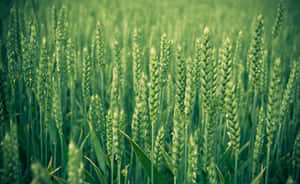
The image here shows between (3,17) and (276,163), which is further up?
(3,17)

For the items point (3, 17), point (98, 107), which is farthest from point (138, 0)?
point (98, 107)

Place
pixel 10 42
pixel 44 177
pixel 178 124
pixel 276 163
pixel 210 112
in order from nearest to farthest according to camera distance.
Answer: pixel 44 177 < pixel 178 124 < pixel 210 112 < pixel 10 42 < pixel 276 163

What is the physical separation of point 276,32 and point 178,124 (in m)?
1.34

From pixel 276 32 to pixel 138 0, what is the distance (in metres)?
5.73

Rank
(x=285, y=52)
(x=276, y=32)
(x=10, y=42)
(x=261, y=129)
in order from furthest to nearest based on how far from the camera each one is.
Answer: (x=285, y=52), (x=276, y=32), (x=10, y=42), (x=261, y=129)

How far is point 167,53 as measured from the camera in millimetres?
1329

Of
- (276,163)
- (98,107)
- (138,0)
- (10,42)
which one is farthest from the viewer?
(138,0)

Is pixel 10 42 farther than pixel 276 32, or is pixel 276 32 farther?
pixel 276 32

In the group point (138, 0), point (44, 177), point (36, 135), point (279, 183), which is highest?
point (138, 0)

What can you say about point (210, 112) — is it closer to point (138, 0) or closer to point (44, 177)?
point (44, 177)

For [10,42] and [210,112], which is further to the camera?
[10,42]

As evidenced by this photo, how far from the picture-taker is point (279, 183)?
1.61 m

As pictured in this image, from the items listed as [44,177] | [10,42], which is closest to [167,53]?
[44,177]

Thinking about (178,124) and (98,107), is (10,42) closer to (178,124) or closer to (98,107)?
(98,107)
